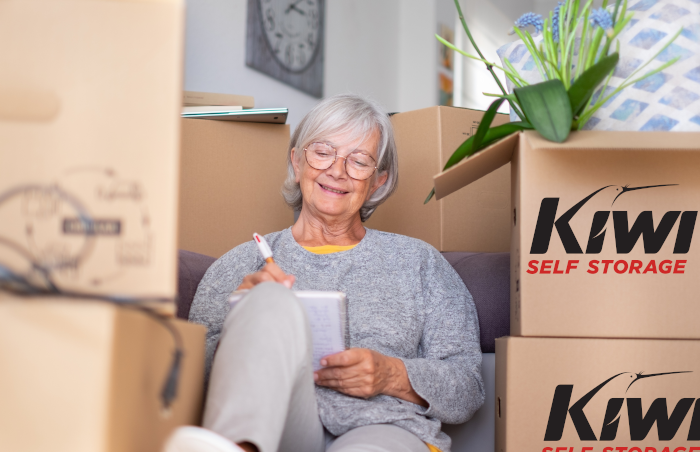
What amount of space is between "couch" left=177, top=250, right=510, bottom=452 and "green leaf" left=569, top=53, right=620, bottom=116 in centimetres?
53

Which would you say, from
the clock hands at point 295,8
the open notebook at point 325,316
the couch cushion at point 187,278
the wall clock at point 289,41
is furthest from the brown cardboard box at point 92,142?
the clock hands at point 295,8

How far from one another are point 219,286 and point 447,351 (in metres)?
0.48

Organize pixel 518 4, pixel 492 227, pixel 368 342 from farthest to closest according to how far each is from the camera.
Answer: pixel 518 4 < pixel 492 227 < pixel 368 342

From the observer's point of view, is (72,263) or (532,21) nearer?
(72,263)

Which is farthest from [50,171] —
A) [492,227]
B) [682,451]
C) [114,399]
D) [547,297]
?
[492,227]

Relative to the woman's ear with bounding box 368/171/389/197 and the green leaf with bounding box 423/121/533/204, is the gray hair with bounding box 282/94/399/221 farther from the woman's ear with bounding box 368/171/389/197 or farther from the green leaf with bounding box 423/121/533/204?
the green leaf with bounding box 423/121/533/204

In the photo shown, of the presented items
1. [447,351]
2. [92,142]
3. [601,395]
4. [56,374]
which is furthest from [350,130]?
[56,374]

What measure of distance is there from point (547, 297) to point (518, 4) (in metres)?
3.43

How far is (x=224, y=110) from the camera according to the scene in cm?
158

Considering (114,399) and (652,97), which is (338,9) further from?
(114,399)

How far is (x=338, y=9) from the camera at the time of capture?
2.55 m

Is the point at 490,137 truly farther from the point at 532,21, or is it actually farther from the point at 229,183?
the point at 229,183

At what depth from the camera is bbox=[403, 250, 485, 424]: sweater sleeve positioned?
112cm

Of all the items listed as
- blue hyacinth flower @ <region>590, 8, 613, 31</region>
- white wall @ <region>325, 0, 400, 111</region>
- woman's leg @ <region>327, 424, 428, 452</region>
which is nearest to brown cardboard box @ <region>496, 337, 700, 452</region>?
woman's leg @ <region>327, 424, 428, 452</region>
